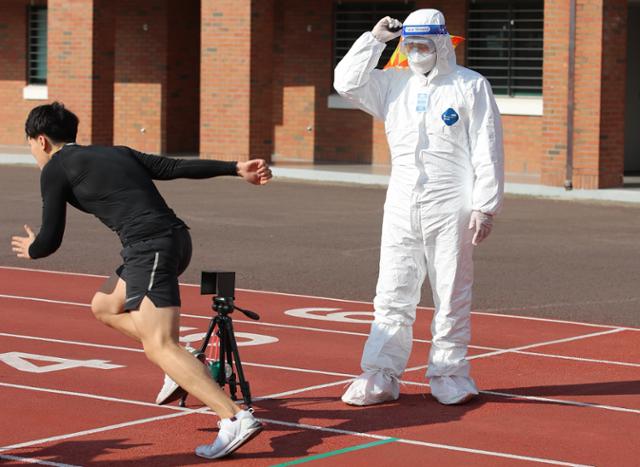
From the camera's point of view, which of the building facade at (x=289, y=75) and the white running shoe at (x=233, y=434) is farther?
the building facade at (x=289, y=75)

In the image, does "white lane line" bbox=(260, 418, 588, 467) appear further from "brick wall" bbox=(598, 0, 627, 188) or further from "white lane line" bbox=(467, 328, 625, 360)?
"brick wall" bbox=(598, 0, 627, 188)

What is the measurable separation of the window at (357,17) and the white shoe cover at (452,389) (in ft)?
67.5

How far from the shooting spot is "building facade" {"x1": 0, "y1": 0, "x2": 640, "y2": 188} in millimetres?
24328

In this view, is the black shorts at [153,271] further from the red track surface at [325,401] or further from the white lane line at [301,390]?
the white lane line at [301,390]

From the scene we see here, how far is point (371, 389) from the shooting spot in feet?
27.9

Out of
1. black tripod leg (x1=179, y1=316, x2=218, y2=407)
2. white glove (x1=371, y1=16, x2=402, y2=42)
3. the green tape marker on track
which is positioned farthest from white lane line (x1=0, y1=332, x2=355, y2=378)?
white glove (x1=371, y1=16, x2=402, y2=42)

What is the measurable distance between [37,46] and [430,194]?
1041 inches

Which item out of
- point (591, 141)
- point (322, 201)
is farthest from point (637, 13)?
point (322, 201)

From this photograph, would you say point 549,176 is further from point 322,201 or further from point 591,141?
point 322,201

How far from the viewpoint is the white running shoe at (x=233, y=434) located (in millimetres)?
7047

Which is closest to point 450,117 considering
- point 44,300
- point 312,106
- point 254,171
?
point 254,171

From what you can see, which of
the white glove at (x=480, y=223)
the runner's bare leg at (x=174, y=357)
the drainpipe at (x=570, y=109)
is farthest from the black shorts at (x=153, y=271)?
the drainpipe at (x=570, y=109)

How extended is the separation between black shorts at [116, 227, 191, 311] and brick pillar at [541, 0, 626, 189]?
1741 cm

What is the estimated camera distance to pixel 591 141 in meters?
24.2
